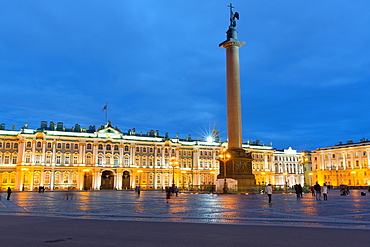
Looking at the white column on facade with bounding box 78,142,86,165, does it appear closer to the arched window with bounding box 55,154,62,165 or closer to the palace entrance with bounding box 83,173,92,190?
the palace entrance with bounding box 83,173,92,190

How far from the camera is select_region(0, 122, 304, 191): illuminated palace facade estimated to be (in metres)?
79.1

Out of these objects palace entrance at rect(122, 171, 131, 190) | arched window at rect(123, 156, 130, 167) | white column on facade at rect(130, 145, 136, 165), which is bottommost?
palace entrance at rect(122, 171, 131, 190)

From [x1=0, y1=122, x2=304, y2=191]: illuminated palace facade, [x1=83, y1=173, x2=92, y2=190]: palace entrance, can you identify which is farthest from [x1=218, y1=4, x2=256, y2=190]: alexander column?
[x1=83, y1=173, x2=92, y2=190]: palace entrance

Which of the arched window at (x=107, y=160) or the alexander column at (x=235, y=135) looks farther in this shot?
the arched window at (x=107, y=160)

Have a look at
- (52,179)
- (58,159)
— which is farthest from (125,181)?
(52,179)

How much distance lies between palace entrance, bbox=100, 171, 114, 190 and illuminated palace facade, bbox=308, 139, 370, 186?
51280mm

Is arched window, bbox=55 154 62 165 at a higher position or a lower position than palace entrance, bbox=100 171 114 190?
higher

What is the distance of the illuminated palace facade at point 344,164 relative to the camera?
10206cm

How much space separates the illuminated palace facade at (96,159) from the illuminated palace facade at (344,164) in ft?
107

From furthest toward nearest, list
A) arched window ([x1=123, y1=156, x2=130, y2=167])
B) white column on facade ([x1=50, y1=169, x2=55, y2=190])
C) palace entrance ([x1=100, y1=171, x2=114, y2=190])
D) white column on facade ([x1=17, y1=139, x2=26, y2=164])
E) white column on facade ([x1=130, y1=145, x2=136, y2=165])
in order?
white column on facade ([x1=130, y1=145, x2=136, y2=165]) → arched window ([x1=123, y1=156, x2=130, y2=167]) → palace entrance ([x1=100, y1=171, x2=114, y2=190]) → white column on facade ([x1=50, y1=169, x2=55, y2=190]) → white column on facade ([x1=17, y1=139, x2=26, y2=164])

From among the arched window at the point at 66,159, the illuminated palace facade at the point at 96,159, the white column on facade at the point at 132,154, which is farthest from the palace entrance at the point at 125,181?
the arched window at the point at 66,159

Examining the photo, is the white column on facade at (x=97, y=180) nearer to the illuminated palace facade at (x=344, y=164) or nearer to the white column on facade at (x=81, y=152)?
the white column on facade at (x=81, y=152)

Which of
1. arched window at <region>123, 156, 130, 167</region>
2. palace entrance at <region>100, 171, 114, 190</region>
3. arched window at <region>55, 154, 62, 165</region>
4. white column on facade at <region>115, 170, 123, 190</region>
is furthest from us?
arched window at <region>123, 156, 130, 167</region>

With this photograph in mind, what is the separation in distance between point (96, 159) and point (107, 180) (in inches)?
225
